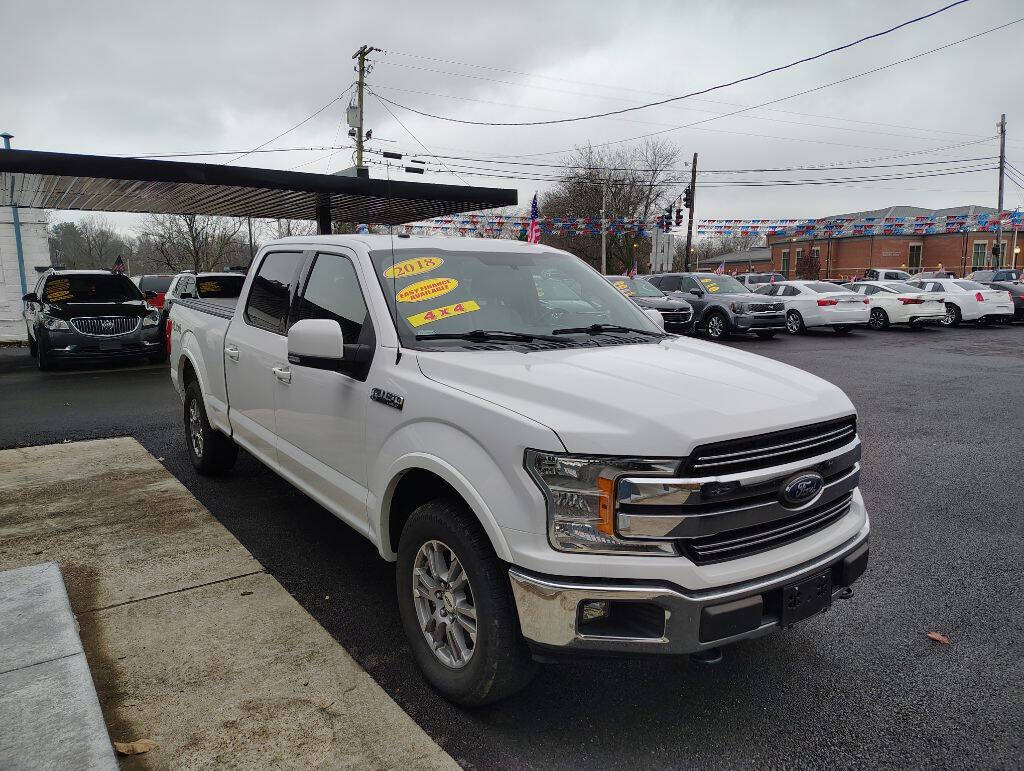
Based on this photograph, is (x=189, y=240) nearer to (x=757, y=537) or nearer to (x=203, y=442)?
(x=203, y=442)

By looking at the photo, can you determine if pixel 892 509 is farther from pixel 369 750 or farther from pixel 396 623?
pixel 369 750

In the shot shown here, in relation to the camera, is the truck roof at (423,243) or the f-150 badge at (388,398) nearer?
the f-150 badge at (388,398)

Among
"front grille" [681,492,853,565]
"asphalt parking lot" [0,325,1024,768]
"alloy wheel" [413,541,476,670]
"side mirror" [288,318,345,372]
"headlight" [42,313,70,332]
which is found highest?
"side mirror" [288,318,345,372]

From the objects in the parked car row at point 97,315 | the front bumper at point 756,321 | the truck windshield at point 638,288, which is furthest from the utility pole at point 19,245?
the front bumper at point 756,321

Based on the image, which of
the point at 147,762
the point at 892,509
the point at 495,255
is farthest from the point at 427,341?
the point at 892,509

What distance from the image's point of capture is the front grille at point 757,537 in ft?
7.79

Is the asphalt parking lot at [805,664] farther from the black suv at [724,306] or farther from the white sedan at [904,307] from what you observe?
the white sedan at [904,307]

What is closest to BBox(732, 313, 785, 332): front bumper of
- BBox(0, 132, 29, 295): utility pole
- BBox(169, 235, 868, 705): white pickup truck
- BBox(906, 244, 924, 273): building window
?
BBox(169, 235, 868, 705): white pickup truck

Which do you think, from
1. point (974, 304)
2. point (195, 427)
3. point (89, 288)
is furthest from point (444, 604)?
point (974, 304)

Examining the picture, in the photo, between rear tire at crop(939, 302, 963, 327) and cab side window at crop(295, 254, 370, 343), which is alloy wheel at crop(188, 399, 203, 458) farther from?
rear tire at crop(939, 302, 963, 327)

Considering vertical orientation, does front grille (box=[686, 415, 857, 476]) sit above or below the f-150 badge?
below

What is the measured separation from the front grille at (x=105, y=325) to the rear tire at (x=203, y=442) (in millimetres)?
7668

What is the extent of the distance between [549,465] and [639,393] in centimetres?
47

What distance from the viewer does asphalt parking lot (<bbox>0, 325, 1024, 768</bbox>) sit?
102 inches
